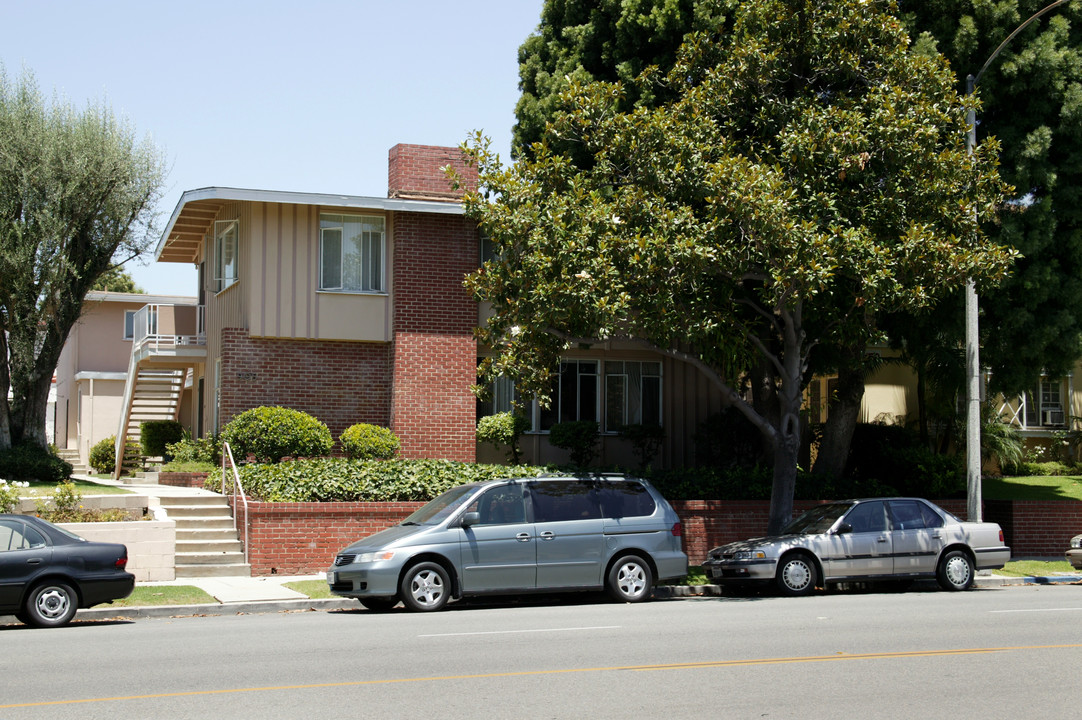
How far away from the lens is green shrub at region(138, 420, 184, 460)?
29.7 meters

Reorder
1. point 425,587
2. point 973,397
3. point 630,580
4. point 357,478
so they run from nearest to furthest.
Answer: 1. point 425,587
2. point 630,580
3. point 973,397
4. point 357,478

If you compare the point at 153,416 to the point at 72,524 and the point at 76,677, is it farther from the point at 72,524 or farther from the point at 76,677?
the point at 76,677

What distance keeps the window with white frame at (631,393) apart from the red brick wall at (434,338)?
13.1ft

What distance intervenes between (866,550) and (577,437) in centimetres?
867

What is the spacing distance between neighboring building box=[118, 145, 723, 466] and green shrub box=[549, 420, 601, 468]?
5.12ft

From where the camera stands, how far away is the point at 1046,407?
32531 millimetres

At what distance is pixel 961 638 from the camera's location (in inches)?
448

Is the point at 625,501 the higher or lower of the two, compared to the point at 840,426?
lower

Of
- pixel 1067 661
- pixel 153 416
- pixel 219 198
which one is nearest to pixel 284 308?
pixel 219 198

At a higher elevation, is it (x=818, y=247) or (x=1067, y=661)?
(x=818, y=247)

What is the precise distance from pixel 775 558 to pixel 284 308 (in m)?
12.0

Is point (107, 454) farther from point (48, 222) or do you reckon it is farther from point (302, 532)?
point (302, 532)

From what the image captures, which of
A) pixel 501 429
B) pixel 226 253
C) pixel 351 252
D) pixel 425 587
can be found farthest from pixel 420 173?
pixel 425 587

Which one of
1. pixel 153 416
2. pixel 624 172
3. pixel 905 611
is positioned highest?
pixel 624 172
